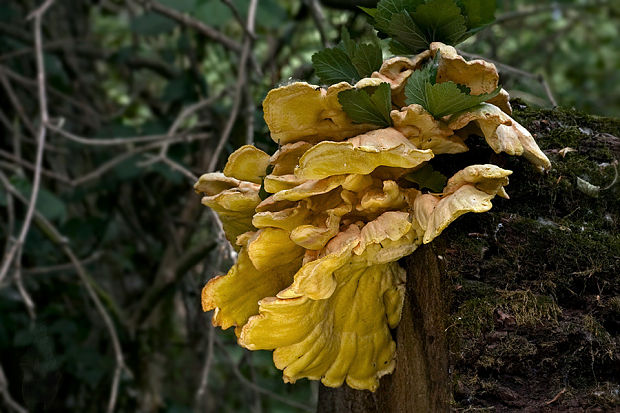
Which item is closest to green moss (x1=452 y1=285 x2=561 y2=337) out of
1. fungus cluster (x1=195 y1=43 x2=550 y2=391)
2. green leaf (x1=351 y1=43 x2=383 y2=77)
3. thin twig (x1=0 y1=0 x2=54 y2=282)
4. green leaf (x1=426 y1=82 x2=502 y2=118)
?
fungus cluster (x1=195 y1=43 x2=550 y2=391)

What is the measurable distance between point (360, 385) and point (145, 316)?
1.94 meters

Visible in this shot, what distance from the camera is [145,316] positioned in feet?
8.75

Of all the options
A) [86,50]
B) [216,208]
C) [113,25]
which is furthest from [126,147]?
[216,208]

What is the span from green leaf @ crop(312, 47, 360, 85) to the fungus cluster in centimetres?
10

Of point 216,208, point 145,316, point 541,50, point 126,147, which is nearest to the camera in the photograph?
point 216,208

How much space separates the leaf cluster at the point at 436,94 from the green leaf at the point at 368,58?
0.36 feet

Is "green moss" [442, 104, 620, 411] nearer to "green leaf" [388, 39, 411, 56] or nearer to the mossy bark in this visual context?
the mossy bark

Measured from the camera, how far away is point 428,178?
863mm

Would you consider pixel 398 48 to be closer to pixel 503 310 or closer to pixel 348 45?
pixel 348 45

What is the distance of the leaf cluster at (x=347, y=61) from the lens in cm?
95

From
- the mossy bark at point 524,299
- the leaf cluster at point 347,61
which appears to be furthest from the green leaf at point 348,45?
the mossy bark at point 524,299

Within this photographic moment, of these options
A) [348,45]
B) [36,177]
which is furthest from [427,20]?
[36,177]

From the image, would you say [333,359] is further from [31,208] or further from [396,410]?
[31,208]

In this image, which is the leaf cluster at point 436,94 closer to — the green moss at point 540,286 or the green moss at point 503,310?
the green moss at point 540,286
